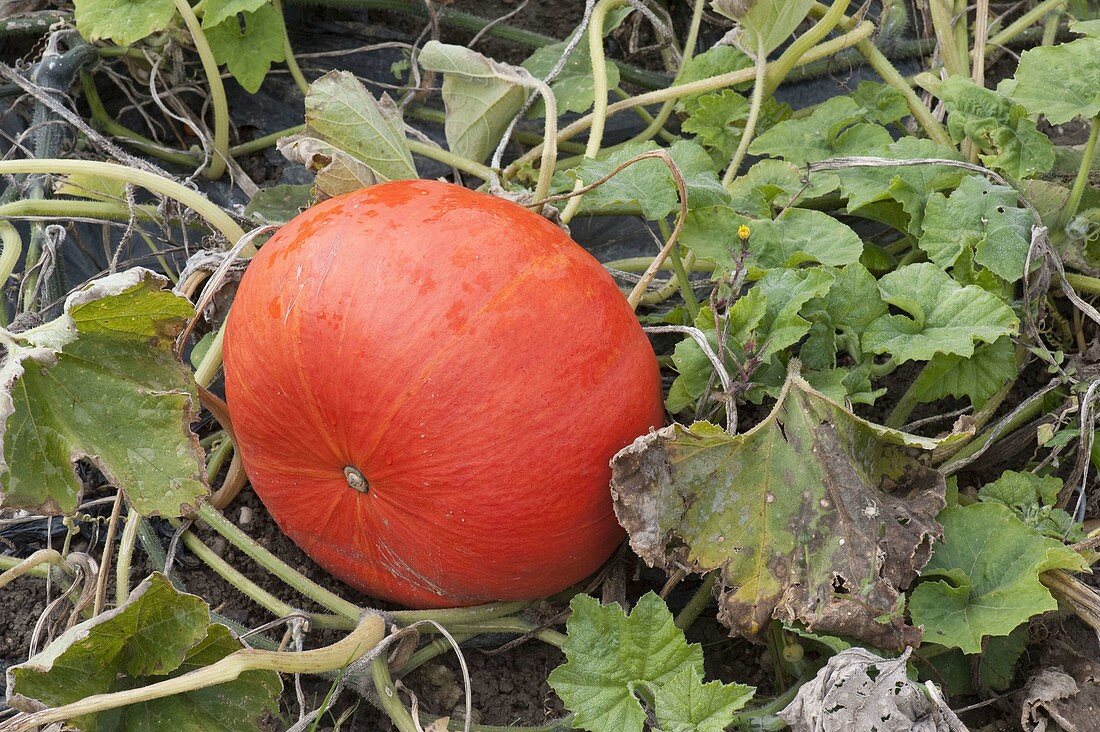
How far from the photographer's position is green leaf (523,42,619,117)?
2.36 metres

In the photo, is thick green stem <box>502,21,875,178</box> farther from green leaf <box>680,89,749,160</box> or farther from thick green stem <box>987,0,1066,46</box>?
Result: thick green stem <box>987,0,1066,46</box>

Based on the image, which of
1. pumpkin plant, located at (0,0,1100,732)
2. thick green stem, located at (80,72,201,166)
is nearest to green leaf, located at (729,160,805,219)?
pumpkin plant, located at (0,0,1100,732)

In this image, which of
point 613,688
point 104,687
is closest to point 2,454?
point 104,687

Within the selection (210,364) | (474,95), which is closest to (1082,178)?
(474,95)

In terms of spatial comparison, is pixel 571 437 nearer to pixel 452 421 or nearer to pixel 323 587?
pixel 452 421

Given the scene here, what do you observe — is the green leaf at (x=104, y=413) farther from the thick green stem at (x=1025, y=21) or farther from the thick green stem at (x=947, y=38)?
the thick green stem at (x=1025, y=21)

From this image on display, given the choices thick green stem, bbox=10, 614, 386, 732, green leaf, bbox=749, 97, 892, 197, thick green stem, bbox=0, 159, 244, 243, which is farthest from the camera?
green leaf, bbox=749, 97, 892, 197

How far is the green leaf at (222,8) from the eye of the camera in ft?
7.52

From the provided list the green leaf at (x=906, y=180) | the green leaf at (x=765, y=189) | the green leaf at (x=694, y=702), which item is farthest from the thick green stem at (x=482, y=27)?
the green leaf at (x=694, y=702)

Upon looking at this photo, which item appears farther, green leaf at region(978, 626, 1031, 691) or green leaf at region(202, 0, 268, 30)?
green leaf at region(202, 0, 268, 30)

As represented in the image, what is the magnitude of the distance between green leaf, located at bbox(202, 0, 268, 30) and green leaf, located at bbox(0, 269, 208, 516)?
949 millimetres

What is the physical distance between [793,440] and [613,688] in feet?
1.45

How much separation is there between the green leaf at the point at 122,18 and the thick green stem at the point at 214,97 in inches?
1.7

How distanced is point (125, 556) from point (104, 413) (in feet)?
1.17
